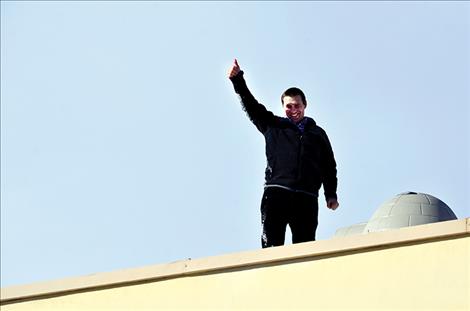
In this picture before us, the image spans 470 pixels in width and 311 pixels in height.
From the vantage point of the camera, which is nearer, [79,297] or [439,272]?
[439,272]

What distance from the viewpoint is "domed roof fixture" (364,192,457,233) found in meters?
16.4

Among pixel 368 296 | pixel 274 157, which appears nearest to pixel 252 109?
pixel 274 157

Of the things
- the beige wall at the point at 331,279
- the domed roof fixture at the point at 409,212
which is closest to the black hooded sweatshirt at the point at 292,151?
the beige wall at the point at 331,279

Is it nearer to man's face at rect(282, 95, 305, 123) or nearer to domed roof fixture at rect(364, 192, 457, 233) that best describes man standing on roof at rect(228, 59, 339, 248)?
man's face at rect(282, 95, 305, 123)

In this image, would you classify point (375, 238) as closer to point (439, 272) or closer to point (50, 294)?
point (439, 272)

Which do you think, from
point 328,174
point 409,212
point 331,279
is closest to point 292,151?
point 328,174

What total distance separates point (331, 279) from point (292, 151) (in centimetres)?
176

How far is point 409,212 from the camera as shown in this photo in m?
16.7

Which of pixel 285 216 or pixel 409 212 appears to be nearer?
pixel 285 216

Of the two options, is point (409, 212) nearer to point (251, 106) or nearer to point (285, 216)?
point (251, 106)

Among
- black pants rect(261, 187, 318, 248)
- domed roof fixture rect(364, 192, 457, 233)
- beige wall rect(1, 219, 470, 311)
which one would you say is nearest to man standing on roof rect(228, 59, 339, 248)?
black pants rect(261, 187, 318, 248)

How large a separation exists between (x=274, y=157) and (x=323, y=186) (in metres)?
0.56

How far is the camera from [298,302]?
27.0 ft

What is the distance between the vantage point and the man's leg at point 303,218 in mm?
9508
